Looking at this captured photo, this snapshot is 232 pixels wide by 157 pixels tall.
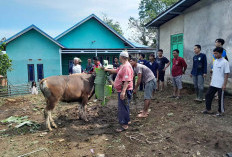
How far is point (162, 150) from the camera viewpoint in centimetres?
356

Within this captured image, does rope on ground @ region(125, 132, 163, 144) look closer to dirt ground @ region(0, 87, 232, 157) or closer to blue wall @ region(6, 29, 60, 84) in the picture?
dirt ground @ region(0, 87, 232, 157)

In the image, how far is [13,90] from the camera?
11.6 metres

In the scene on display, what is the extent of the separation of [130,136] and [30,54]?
13876 millimetres

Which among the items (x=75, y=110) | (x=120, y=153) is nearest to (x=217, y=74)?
(x=120, y=153)

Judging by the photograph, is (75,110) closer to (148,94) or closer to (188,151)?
(148,94)

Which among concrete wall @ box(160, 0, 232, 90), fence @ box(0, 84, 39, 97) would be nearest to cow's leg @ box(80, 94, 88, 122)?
concrete wall @ box(160, 0, 232, 90)

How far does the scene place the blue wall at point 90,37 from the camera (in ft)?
55.8

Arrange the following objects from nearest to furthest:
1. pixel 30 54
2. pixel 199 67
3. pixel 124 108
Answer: pixel 124 108, pixel 199 67, pixel 30 54

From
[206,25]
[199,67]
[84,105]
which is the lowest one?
[84,105]

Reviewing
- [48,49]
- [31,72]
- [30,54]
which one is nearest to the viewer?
[30,54]

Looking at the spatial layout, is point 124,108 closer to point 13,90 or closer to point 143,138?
point 143,138

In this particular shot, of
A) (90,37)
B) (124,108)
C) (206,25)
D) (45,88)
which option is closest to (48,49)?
(90,37)

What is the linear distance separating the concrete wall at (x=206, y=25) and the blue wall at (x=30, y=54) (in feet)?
34.0

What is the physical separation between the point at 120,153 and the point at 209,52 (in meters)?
6.49
